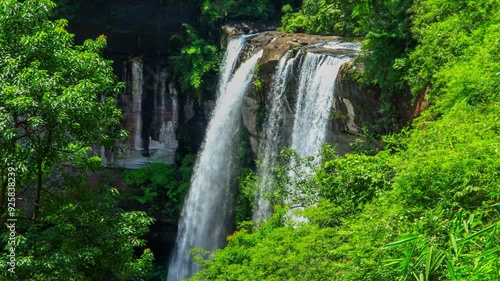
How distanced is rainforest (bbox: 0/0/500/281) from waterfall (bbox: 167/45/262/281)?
0.06m

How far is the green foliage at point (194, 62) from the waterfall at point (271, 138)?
5537mm

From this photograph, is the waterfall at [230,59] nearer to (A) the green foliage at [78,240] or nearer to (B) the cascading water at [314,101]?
(B) the cascading water at [314,101]

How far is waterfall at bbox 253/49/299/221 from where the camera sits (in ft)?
62.8

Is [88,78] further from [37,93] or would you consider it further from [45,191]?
[45,191]

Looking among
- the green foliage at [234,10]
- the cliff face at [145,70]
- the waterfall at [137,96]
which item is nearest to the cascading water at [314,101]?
the green foliage at [234,10]

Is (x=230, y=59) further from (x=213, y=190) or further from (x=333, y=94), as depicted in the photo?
(x=333, y=94)

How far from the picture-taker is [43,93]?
9688 millimetres

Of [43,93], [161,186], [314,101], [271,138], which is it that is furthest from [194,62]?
[43,93]

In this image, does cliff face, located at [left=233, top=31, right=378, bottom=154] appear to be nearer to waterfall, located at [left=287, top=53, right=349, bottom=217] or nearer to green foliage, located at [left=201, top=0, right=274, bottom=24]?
waterfall, located at [left=287, top=53, right=349, bottom=217]

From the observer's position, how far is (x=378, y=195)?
388 inches

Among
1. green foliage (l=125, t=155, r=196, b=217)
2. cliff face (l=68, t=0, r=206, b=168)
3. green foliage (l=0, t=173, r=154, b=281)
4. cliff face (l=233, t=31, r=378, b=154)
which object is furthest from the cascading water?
cliff face (l=68, t=0, r=206, b=168)

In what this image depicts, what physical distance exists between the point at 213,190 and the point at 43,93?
557 inches

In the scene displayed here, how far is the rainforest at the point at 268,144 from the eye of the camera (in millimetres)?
7859

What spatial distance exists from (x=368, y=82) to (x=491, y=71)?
17.4ft
